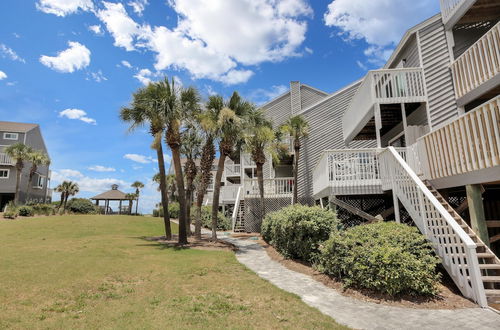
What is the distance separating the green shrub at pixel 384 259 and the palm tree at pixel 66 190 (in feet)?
114

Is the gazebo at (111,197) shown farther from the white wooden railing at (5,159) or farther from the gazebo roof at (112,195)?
the white wooden railing at (5,159)

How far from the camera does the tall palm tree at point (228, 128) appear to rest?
46.1 ft

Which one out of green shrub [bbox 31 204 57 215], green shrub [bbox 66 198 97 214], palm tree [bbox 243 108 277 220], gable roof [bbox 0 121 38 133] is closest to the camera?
palm tree [bbox 243 108 277 220]

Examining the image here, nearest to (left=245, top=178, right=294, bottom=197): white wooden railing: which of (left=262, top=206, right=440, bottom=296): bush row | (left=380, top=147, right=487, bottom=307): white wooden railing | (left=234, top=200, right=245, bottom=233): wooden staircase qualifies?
(left=234, top=200, right=245, bottom=233): wooden staircase

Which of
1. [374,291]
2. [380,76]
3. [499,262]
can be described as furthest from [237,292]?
[380,76]

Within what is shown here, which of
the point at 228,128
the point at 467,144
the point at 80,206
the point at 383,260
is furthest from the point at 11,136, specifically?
the point at 467,144

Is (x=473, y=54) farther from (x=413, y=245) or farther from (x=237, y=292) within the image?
(x=237, y=292)

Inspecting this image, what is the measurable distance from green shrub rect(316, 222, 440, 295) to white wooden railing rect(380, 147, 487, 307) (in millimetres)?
313

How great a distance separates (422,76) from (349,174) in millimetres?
4677

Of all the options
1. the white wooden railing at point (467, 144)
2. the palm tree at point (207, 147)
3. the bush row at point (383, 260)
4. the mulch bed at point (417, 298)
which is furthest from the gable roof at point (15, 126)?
the white wooden railing at point (467, 144)

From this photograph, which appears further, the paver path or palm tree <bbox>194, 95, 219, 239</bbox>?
palm tree <bbox>194, 95, 219, 239</bbox>

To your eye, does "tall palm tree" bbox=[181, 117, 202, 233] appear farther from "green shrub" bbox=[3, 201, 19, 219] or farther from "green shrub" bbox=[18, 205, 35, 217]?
"green shrub" bbox=[18, 205, 35, 217]

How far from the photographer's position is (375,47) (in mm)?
14648

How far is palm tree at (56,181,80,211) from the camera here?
33.4 metres
